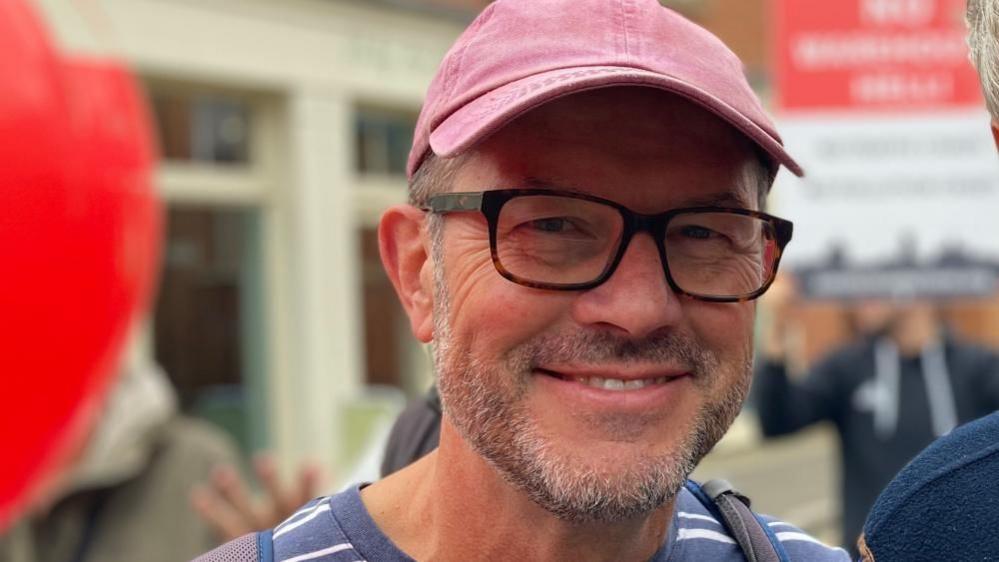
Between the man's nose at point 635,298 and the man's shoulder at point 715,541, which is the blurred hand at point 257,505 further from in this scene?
the man's nose at point 635,298

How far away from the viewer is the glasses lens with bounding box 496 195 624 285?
153cm

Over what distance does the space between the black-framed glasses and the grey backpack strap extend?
31cm

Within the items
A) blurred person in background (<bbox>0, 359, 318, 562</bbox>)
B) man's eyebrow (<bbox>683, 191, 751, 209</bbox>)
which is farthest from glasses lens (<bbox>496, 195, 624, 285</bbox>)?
blurred person in background (<bbox>0, 359, 318, 562</bbox>)

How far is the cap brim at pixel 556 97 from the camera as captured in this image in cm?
149

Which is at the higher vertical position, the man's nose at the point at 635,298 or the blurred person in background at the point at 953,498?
the man's nose at the point at 635,298

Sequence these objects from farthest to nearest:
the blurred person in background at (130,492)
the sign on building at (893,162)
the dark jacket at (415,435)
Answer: the sign on building at (893,162)
the blurred person in background at (130,492)
the dark jacket at (415,435)

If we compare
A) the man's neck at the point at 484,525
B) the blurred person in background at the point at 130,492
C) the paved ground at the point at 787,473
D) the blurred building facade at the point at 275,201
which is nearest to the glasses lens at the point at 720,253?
the man's neck at the point at 484,525

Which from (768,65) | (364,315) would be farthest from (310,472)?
(768,65)

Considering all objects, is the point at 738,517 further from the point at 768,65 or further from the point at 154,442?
the point at 768,65

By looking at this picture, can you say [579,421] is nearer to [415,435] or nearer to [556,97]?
[556,97]

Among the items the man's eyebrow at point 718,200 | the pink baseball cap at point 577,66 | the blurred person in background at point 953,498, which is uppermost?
the pink baseball cap at point 577,66

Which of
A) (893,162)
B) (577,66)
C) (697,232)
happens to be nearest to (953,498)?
(697,232)

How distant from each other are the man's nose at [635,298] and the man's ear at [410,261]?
0.88 feet

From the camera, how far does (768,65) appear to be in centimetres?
1627
